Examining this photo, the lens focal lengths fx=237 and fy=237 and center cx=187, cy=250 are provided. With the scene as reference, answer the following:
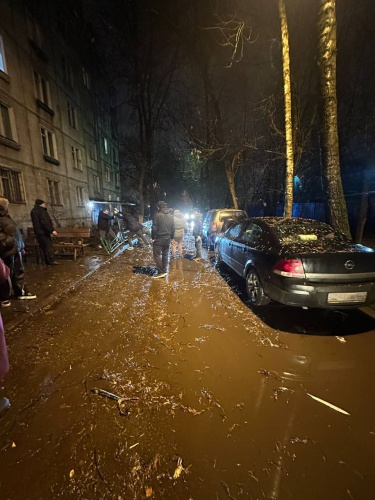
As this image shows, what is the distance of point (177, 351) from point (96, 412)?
1.23 meters

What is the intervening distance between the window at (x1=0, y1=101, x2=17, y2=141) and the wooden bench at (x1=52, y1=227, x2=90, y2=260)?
584 cm

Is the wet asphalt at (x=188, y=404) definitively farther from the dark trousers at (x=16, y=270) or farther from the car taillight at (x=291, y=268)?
the car taillight at (x=291, y=268)

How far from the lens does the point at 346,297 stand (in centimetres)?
347

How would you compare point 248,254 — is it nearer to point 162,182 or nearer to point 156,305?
point 156,305

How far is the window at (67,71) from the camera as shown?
54.7 ft

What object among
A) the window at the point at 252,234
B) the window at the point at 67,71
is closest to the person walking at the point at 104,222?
the window at the point at 252,234

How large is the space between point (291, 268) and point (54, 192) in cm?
1556

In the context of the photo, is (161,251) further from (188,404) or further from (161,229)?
(188,404)

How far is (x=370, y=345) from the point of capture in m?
3.34

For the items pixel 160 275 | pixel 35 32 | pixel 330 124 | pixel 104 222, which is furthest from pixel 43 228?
pixel 35 32

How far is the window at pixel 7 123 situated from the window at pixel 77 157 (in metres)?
6.63

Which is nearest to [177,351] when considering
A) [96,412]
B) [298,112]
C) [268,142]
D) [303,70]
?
[96,412]

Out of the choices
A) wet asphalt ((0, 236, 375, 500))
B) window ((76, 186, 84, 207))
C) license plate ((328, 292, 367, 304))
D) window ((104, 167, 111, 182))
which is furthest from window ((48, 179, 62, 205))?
license plate ((328, 292, 367, 304))

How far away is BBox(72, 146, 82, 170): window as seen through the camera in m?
18.0
